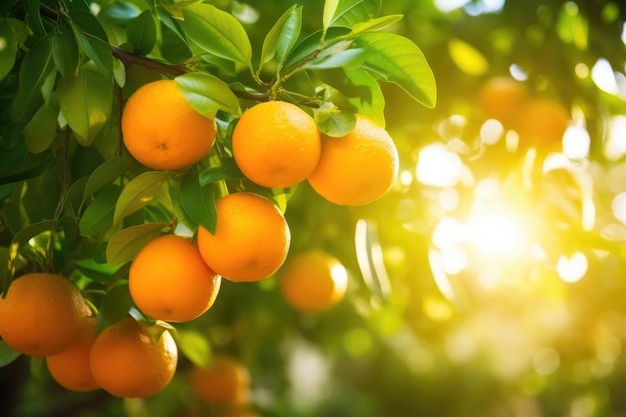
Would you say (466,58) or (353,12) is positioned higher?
(353,12)

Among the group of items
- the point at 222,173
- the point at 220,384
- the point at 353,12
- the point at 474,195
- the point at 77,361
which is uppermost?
the point at 353,12

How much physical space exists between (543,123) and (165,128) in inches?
31.9

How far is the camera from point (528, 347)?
3.49m

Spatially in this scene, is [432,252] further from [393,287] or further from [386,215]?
[393,287]

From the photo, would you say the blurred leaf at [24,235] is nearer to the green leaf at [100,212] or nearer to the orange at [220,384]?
the green leaf at [100,212]

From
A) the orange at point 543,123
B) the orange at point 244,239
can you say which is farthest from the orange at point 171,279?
the orange at point 543,123

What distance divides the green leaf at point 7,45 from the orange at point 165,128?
140 millimetres

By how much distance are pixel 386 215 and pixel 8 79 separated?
741 millimetres

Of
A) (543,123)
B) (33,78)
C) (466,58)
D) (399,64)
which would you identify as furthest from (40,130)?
(466,58)

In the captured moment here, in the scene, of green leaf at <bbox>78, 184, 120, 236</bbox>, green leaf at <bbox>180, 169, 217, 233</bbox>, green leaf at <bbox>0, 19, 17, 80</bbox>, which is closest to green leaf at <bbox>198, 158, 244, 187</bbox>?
green leaf at <bbox>180, 169, 217, 233</bbox>

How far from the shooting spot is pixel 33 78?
→ 0.68m

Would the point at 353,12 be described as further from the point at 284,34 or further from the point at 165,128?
the point at 165,128

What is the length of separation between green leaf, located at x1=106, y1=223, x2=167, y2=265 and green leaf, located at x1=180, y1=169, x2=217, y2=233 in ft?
0.24

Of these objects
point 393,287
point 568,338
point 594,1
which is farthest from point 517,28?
point 568,338
